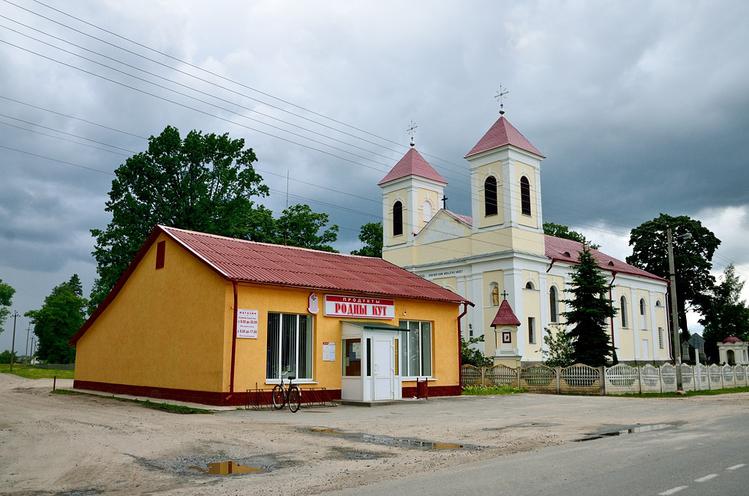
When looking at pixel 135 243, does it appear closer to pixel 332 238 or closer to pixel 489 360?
pixel 332 238

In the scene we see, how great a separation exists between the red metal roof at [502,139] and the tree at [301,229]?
14.6m

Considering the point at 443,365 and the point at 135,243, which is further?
the point at 135,243

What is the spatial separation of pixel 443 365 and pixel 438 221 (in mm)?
21574

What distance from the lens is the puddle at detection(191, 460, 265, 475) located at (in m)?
8.80

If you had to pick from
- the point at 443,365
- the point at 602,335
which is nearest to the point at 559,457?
the point at 443,365

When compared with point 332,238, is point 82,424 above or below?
below

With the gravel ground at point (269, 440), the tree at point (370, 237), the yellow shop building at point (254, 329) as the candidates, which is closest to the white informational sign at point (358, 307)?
the yellow shop building at point (254, 329)

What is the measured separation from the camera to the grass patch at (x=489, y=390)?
27188 millimetres

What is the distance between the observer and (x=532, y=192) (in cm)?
4247

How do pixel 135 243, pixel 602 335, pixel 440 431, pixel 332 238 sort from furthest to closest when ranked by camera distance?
1. pixel 332 238
2. pixel 135 243
3. pixel 602 335
4. pixel 440 431

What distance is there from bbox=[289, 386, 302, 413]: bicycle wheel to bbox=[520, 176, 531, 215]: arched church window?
87.9ft

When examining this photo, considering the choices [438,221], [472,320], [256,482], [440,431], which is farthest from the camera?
[438,221]

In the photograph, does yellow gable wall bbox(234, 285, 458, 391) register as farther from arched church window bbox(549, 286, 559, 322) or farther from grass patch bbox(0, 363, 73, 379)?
grass patch bbox(0, 363, 73, 379)

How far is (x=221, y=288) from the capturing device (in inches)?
749
